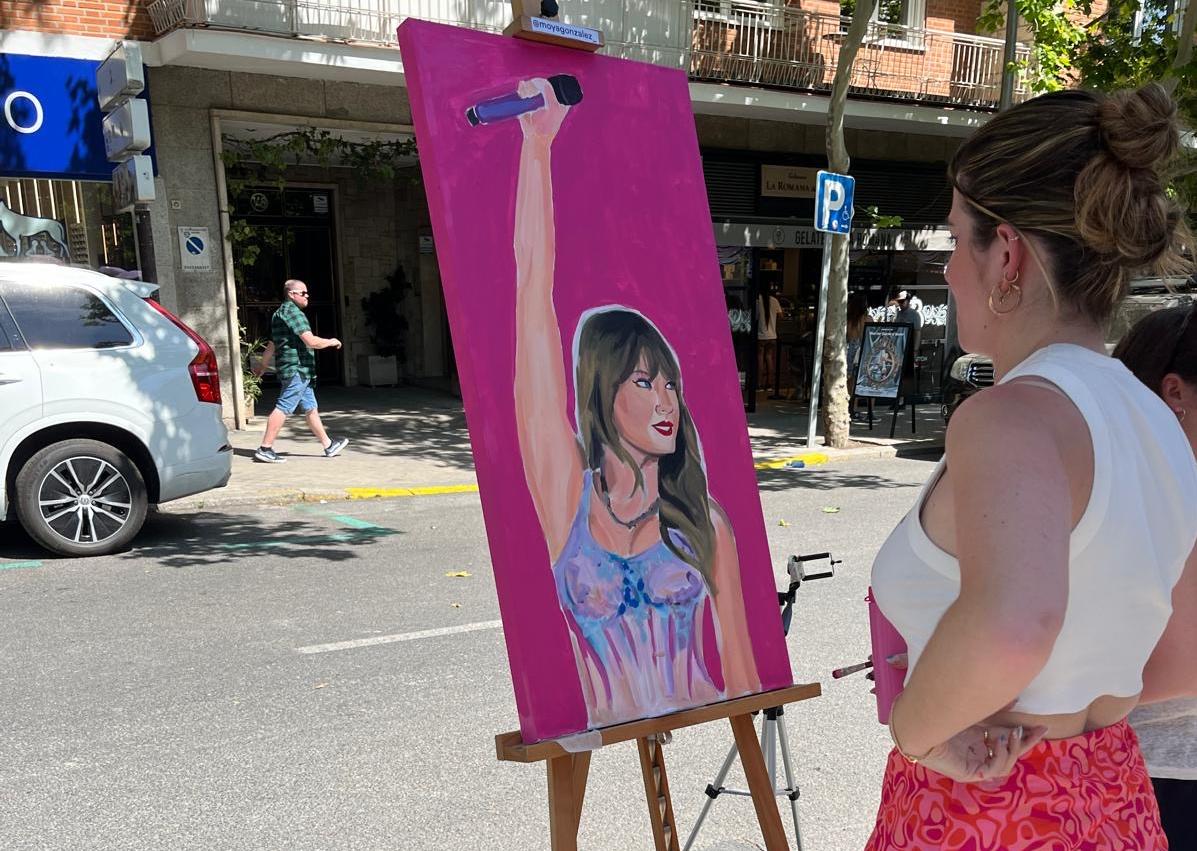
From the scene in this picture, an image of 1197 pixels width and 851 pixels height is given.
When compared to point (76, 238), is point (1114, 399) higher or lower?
lower

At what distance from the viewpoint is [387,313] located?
52.6 feet

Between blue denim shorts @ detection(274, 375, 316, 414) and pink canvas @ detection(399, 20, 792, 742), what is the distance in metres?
8.12

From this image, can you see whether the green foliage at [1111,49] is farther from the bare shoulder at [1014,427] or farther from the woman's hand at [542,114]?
the bare shoulder at [1014,427]

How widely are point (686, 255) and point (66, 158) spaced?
34.9 feet

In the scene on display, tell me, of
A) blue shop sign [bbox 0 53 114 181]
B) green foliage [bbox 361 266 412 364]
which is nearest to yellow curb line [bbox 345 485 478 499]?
blue shop sign [bbox 0 53 114 181]

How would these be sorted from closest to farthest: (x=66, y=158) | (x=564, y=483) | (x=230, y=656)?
(x=564, y=483), (x=230, y=656), (x=66, y=158)

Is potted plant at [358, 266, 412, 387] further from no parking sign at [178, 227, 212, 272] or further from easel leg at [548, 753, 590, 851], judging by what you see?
easel leg at [548, 753, 590, 851]

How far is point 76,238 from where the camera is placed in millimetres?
11852

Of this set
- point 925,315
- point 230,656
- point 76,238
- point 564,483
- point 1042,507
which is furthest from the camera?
point 925,315

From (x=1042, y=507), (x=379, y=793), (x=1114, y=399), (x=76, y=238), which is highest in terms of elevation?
(x=76, y=238)

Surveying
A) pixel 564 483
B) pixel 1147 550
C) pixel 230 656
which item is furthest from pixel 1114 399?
pixel 230 656

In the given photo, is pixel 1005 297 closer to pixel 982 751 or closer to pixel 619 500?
pixel 982 751

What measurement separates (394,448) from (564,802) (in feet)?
30.3

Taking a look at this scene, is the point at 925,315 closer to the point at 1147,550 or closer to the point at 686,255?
the point at 686,255
